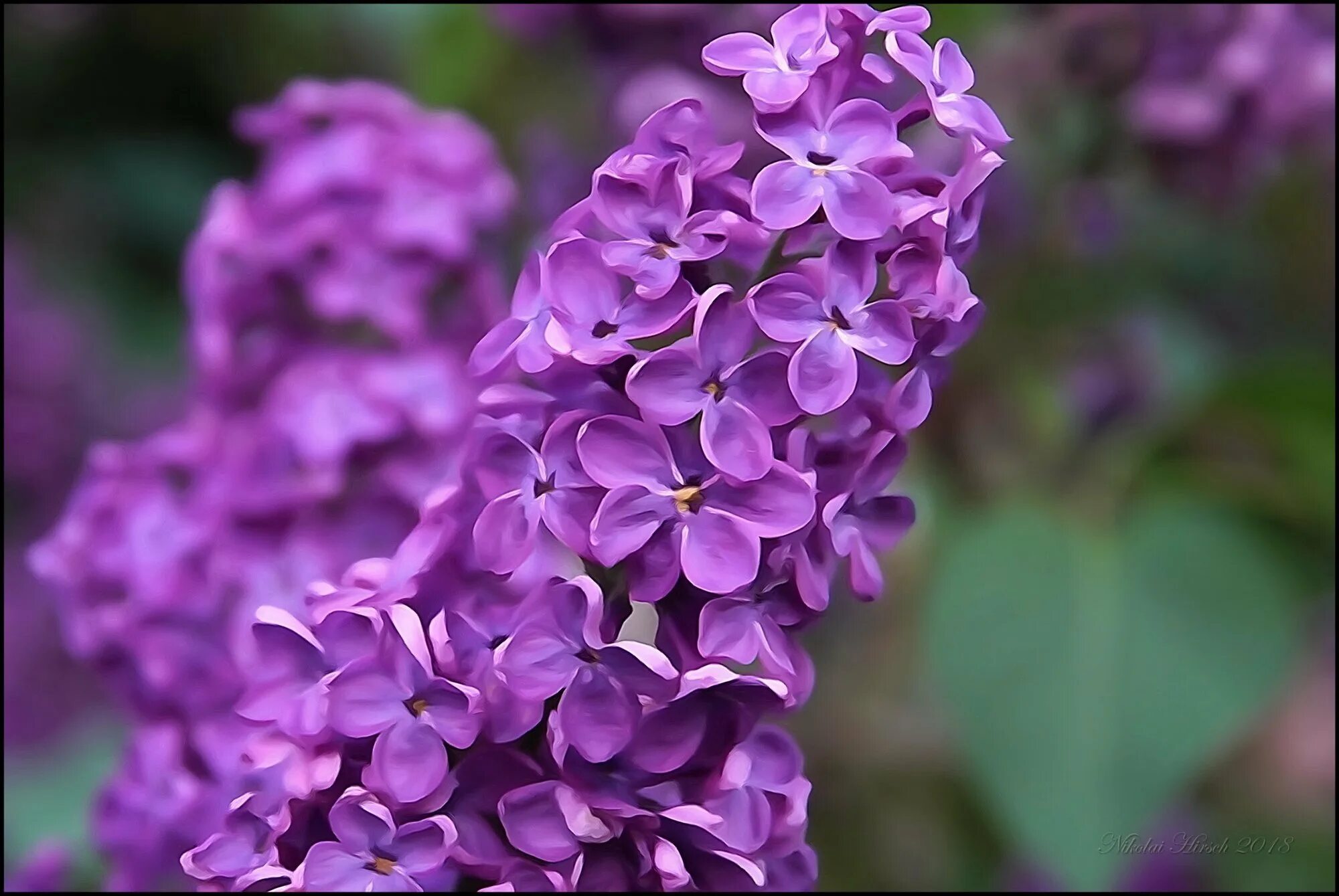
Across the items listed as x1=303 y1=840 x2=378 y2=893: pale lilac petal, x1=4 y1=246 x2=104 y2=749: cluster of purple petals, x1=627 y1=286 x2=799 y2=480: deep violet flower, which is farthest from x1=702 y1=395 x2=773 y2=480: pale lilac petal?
x1=4 y1=246 x2=104 y2=749: cluster of purple petals

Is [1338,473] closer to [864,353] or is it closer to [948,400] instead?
[948,400]

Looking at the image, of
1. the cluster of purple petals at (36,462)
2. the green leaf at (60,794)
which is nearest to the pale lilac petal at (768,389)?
the green leaf at (60,794)

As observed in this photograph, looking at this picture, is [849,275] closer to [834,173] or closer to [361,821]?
[834,173]

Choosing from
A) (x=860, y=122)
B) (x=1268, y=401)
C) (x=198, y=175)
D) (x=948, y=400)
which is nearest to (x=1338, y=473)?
(x=1268, y=401)

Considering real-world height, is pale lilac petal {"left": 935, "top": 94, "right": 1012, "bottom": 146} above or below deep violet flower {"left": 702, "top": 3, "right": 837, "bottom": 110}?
below

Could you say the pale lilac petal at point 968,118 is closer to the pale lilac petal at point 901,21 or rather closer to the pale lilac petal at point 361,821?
the pale lilac petal at point 901,21

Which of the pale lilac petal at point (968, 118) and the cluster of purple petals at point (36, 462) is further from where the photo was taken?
the cluster of purple petals at point (36, 462)

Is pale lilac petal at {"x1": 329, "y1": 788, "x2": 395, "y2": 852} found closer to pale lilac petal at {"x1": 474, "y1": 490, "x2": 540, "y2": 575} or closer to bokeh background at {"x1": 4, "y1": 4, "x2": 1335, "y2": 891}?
pale lilac petal at {"x1": 474, "y1": 490, "x2": 540, "y2": 575}
